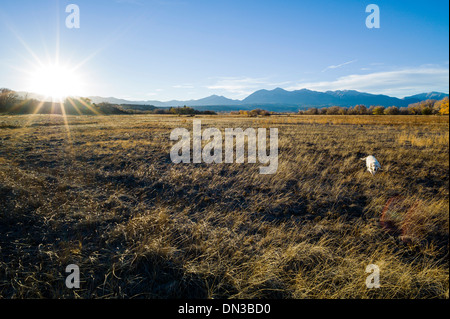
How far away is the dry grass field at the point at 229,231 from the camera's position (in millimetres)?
2930

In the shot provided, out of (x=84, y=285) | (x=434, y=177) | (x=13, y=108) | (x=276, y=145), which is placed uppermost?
(x=13, y=108)

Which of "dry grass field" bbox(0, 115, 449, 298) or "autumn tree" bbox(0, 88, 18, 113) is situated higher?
"autumn tree" bbox(0, 88, 18, 113)

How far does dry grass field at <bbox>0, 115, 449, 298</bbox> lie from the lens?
9.61 feet

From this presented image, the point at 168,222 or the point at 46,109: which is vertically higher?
the point at 46,109

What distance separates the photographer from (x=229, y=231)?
434 cm

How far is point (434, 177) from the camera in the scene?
6.93 metres

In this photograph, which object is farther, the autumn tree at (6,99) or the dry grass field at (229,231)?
the autumn tree at (6,99)

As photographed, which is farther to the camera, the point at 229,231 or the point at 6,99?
the point at 6,99

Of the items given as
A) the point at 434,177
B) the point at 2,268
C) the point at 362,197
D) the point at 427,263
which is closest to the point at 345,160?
the point at 434,177

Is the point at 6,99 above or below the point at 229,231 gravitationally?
above

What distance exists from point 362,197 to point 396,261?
3.14 m

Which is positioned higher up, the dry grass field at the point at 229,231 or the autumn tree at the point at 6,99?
the autumn tree at the point at 6,99

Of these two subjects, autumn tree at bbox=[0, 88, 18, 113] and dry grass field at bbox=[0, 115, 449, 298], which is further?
autumn tree at bbox=[0, 88, 18, 113]
